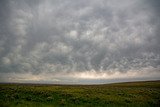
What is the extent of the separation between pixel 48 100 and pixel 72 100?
3.85m

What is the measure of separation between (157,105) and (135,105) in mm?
3822

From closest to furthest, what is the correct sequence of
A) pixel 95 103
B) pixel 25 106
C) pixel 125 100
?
pixel 25 106 → pixel 95 103 → pixel 125 100

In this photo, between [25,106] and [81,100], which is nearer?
[25,106]

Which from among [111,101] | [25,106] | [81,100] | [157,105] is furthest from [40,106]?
[157,105]

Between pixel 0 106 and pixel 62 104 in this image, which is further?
pixel 62 104

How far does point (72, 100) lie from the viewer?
1136 inches

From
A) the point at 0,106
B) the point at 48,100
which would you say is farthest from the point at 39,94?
the point at 0,106

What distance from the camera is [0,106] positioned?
70.9 ft

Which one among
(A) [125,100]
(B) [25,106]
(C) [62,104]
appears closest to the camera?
(B) [25,106]

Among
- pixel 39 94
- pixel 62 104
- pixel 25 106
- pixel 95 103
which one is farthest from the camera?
pixel 39 94

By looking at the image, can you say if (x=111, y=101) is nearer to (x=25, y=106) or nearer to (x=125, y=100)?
(x=125, y=100)

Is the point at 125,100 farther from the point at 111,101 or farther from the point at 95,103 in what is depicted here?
the point at 95,103

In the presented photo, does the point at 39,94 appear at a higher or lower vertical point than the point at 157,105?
higher

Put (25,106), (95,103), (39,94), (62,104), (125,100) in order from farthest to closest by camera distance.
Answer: (39,94)
(125,100)
(95,103)
(62,104)
(25,106)
